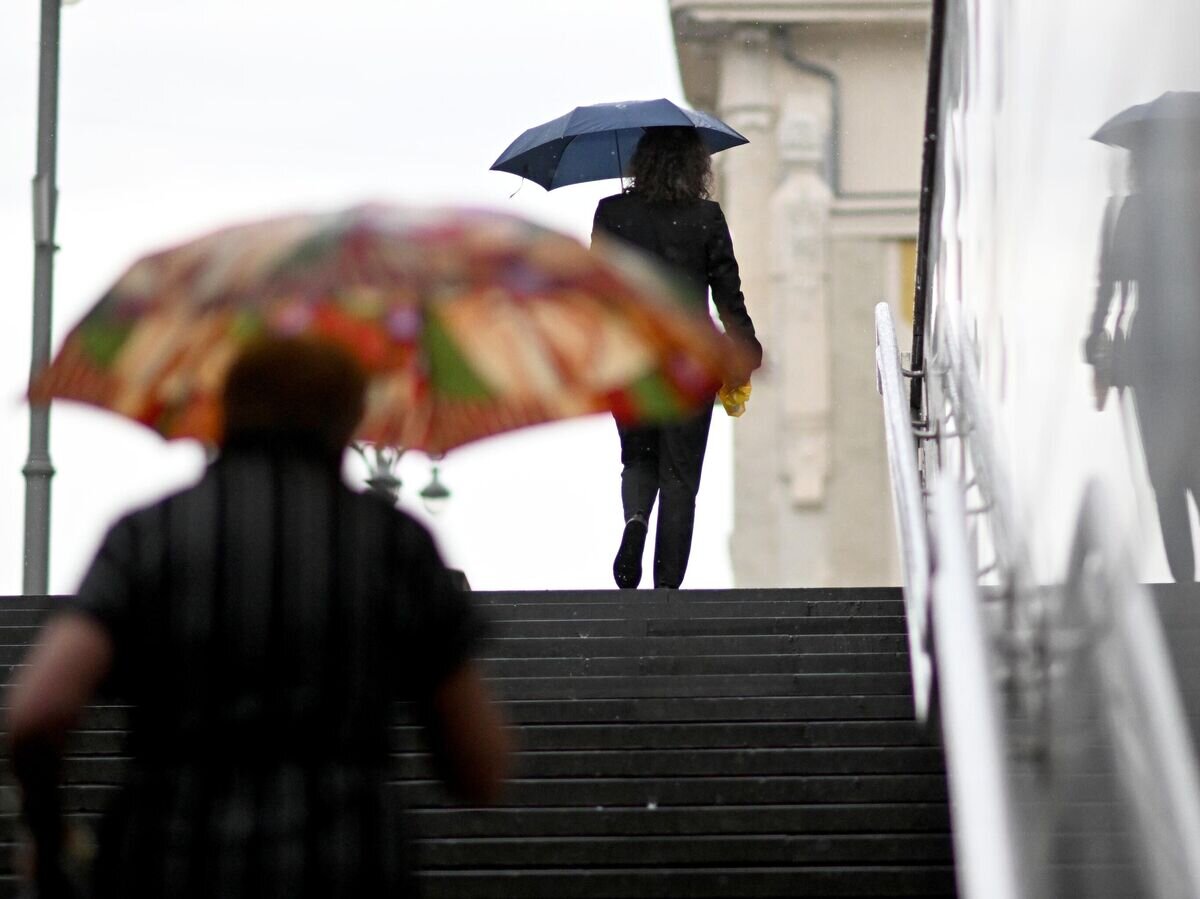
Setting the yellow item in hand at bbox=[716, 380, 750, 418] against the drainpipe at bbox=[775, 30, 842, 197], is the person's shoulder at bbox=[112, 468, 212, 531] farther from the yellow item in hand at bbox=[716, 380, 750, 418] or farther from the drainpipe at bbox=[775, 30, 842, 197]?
the drainpipe at bbox=[775, 30, 842, 197]

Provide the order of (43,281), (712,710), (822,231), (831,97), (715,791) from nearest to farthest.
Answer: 1. (715,791)
2. (712,710)
3. (43,281)
4. (822,231)
5. (831,97)

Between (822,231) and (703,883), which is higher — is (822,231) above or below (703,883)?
above

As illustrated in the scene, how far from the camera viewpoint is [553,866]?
207 inches

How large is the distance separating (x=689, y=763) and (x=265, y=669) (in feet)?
10.3

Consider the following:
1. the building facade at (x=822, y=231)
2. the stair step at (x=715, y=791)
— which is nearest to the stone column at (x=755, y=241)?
the building facade at (x=822, y=231)

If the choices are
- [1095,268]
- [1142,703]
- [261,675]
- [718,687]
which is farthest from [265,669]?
[718,687]

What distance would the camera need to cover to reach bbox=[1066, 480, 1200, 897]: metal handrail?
3539 mm

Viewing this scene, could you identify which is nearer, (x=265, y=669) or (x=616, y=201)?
(x=265, y=669)

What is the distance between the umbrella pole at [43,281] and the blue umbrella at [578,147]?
364 centimetres

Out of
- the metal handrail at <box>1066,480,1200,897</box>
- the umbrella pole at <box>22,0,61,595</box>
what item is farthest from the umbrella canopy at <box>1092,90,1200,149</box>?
the umbrella pole at <box>22,0,61,595</box>

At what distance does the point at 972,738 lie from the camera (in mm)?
3557

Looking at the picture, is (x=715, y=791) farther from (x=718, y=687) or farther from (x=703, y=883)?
(x=718, y=687)

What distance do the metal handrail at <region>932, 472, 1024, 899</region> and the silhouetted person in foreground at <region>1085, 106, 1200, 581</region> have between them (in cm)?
35

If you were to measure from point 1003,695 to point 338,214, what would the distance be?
2.21 meters
